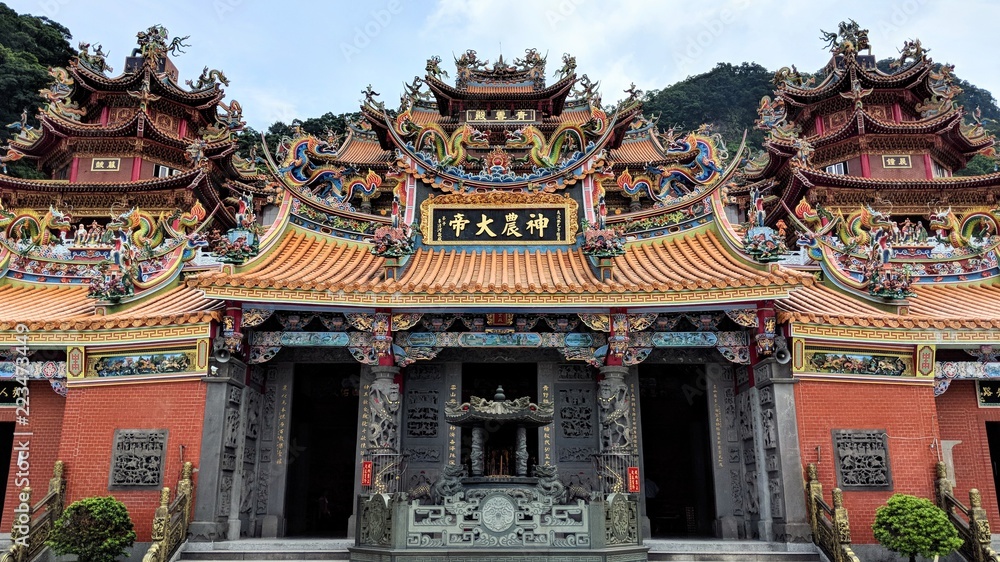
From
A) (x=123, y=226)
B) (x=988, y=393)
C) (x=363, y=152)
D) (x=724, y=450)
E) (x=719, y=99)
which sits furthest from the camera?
(x=719, y=99)

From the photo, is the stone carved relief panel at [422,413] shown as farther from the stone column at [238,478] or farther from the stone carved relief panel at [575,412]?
the stone column at [238,478]

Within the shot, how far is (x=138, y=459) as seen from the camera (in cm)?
949

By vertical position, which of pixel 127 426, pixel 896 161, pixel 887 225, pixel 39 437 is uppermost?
pixel 896 161

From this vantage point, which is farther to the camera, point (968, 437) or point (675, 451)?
point (675, 451)

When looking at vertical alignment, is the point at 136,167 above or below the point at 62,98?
below

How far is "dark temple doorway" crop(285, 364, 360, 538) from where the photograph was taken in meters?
14.1

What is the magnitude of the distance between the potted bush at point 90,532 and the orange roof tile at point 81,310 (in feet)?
8.26

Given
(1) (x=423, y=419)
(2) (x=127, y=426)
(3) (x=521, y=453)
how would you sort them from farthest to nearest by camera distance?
(1) (x=423, y=419)
(2) (x=127, y=426)
(3) (x=521, y=453)

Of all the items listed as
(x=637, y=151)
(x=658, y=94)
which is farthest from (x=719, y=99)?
(x=637, y=151)

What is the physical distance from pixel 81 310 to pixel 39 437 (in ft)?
6.55

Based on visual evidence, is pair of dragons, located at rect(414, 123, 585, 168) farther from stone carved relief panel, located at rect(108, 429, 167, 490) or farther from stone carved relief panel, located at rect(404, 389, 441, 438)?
stone carved relief panel, located at rect(108, 429, 167, 490)

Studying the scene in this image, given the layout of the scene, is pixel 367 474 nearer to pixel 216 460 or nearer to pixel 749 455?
pixel 216 460

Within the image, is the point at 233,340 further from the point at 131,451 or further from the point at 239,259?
the point at 131,451

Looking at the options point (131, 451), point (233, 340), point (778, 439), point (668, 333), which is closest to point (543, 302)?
point (668, 333)
